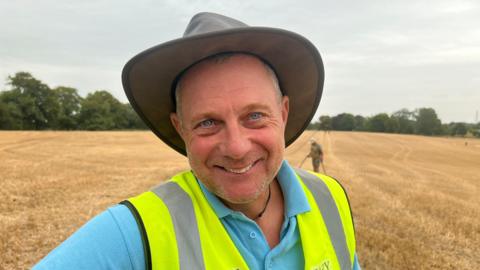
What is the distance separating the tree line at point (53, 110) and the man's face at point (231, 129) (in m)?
71.7

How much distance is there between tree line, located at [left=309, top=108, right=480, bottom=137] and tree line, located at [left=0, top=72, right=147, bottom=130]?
46062 millimetres

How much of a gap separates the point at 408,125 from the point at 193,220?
107m

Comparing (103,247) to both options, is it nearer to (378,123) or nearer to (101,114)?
(101,114)

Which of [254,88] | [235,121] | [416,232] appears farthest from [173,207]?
[416,232]

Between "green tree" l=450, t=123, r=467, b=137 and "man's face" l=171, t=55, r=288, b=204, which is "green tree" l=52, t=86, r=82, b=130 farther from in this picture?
"green tree" l=450, t=123, r=467, b=137

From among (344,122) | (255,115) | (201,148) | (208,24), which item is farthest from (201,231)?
(344,122)

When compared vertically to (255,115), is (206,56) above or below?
above

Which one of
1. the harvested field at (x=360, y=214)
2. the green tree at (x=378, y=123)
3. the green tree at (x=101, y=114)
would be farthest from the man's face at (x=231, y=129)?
the green tree at (x=378, y=123)

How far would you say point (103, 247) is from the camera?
3.89 feet

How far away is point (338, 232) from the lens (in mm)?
1704

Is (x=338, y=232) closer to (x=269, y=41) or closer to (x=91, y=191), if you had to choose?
(x=269, y=41)

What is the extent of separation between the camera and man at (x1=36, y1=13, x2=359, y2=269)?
1.25 m

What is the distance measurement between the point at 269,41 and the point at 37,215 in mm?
7868

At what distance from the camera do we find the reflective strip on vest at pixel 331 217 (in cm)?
167
